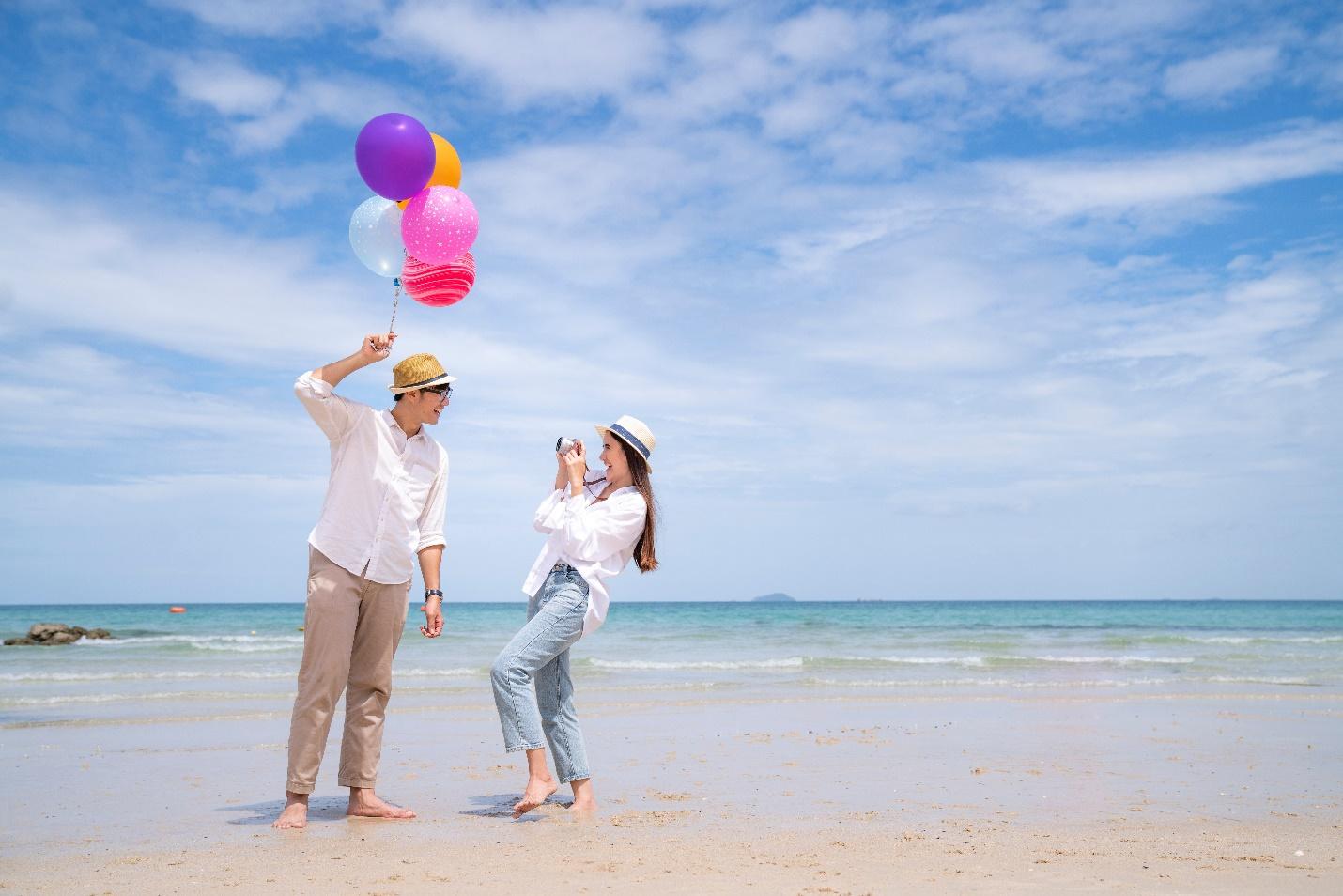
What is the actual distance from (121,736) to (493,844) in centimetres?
496

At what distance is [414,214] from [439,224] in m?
0.14

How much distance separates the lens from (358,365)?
4.39m

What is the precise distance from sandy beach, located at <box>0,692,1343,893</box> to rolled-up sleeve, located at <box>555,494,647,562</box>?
1.24 m

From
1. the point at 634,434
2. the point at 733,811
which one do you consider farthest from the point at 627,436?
the point at 733,811

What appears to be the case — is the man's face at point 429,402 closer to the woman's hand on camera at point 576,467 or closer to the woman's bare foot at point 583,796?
the woman's hand on camera at point 576,467

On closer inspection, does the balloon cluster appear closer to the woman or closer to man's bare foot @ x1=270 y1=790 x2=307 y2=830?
the woman

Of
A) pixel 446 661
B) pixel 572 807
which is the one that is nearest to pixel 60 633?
pixel 446 661

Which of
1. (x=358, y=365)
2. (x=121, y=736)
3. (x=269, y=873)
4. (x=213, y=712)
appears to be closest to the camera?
(x=269, y=873)

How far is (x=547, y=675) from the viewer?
4965 millimetres

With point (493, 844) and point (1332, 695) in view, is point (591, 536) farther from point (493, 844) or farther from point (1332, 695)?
point (1332, 695)

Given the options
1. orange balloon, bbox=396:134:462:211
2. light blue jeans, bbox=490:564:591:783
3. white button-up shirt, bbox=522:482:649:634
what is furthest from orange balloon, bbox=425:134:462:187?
light blue jeans, bbox=490:564:591:783

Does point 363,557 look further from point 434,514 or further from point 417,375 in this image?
point 417,375

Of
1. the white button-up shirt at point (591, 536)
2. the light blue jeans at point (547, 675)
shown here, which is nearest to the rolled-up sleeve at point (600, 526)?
the white button-up shirt at point (591, 536)

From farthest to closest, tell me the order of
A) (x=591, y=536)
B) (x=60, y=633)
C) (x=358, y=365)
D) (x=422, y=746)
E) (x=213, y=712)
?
(x=60, y=633) < (x=213, y=712) < (x=422, y=746) < (x=591, y=536) < (x=358, y=365)
